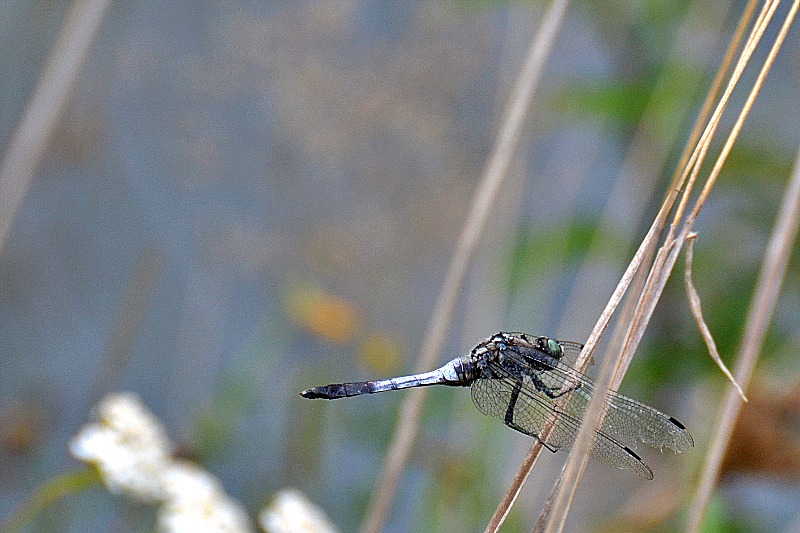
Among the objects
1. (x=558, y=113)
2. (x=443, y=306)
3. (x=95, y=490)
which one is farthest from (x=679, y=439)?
(x=95, y=490)

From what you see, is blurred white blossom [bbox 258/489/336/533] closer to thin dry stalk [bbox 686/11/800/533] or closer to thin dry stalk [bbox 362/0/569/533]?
thin dry stalk [bbox 362/0/569/533]

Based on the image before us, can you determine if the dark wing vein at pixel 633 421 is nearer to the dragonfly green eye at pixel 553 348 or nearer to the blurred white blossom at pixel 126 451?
the dragonfly green eye at pixel 553 348

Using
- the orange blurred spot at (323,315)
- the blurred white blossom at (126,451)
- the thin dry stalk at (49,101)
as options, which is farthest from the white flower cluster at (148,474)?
the orange blurred spot at (323,315)

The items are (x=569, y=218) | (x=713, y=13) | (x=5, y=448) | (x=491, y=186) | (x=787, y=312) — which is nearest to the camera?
(x=491, y=186)

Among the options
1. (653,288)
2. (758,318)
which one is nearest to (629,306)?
(653,288)

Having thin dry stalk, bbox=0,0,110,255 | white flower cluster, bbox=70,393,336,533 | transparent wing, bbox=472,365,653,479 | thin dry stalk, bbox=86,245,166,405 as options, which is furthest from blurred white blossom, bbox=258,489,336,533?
thin dry stalk, bbox=86,245,166,405

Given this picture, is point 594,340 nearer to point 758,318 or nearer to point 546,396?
point 758,318

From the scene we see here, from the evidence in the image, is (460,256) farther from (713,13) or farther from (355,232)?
(355,232)

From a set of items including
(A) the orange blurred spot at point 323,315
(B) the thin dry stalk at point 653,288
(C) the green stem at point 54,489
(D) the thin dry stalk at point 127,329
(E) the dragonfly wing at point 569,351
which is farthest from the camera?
(A) the orange blurred spot at point 323,315
